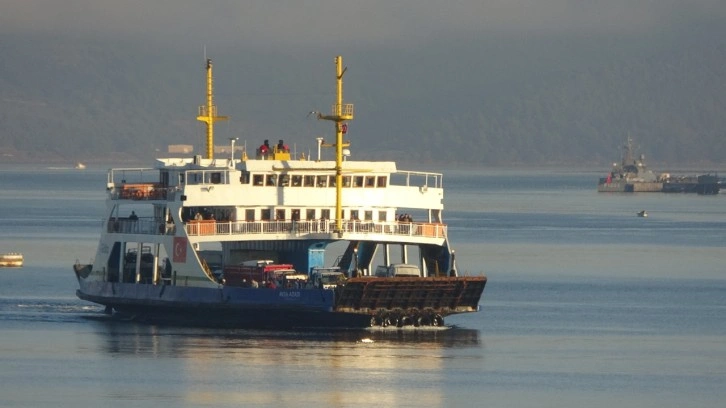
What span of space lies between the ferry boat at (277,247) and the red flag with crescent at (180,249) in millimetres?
47

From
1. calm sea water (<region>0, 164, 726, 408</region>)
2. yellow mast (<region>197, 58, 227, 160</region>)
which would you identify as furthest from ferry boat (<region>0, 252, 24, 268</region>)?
yellow mast (<region>197, 58, 227, 160</region>)

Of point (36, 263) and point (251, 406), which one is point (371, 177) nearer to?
point (251, 406)

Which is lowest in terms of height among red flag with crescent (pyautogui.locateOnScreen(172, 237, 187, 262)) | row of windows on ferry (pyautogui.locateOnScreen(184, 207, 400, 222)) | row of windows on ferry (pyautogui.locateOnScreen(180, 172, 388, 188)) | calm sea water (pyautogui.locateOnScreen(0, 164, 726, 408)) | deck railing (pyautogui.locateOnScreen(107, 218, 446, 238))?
calm sea water (pyautogui.locateOnScreen(0, 164, 726, 408))

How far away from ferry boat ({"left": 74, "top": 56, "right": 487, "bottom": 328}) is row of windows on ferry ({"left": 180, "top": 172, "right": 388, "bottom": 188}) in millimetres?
32

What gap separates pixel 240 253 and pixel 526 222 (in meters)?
82.4

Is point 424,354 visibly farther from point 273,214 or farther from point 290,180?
point 290,180

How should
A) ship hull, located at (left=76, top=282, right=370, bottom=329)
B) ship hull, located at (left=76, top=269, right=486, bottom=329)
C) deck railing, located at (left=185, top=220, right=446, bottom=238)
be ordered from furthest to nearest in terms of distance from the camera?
1. deck railing, located at (left=185, top=220, right=446, bottom=238)
2. ship hull, located at (left=76, top=282, right=370, bottom=329)
3. ship hull, located at (left=76, top=269, right=486, bottom=329)

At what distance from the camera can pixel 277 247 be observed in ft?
209

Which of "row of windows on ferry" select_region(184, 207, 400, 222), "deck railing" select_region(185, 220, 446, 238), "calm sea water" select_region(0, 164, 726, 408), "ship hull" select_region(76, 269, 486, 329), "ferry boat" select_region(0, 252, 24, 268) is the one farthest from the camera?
"ferry boat" select_region(0, 252, 24, 268)

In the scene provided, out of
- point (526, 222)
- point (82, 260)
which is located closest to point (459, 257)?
point (82, 260)

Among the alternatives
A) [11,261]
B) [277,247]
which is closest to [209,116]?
[277,247]

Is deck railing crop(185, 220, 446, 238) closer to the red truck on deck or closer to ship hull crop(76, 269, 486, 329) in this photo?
the red truck on deck

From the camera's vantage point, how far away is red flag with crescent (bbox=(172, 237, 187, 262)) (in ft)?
200

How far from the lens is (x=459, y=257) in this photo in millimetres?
97938
